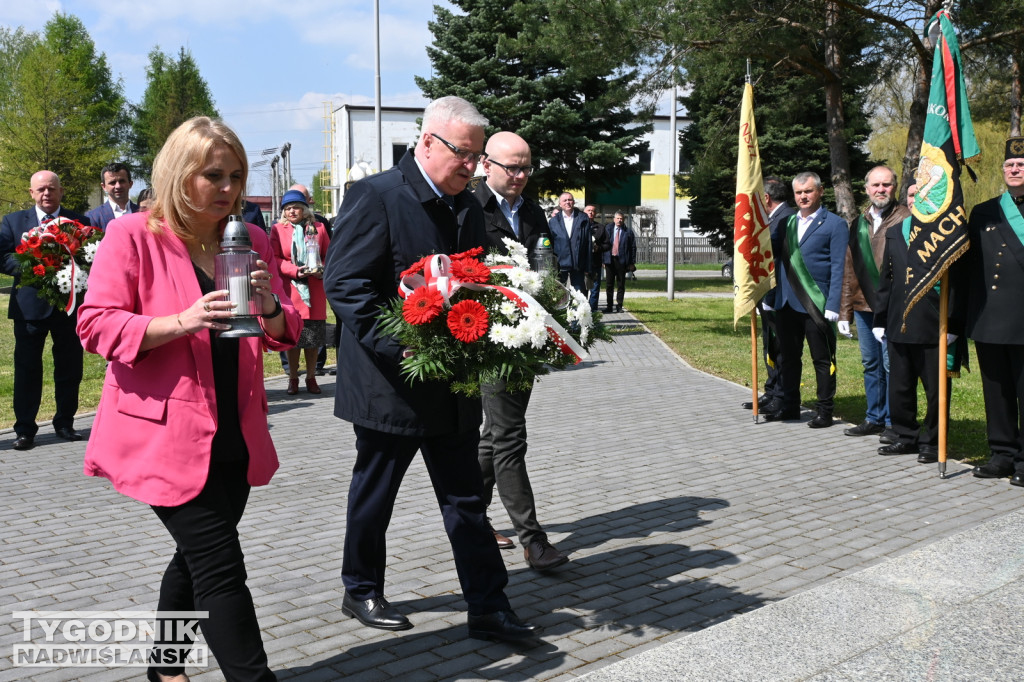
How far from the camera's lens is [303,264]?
11109 mm

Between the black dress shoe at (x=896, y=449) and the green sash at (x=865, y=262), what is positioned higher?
the green sash at (x=865, y=262)

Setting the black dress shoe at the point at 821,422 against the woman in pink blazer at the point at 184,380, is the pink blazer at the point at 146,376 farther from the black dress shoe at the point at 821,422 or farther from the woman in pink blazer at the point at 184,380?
the black dress shoe at the point at 821,422

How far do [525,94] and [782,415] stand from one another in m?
19.8

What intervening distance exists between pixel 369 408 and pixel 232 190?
114 cm

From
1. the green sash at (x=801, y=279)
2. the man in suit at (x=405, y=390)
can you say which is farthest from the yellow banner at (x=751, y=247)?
the man in suit at (x=405, y=390)

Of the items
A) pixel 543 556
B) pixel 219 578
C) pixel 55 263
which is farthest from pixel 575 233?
pixel 219 578

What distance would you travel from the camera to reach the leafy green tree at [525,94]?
27391 mm

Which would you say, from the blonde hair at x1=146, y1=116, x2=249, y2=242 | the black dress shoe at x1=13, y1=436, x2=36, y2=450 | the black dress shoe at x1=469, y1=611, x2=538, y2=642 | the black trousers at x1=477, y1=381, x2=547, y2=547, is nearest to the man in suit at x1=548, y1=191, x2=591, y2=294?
the black dress shoe at x1=13, y1=436, x2=36, y2=450

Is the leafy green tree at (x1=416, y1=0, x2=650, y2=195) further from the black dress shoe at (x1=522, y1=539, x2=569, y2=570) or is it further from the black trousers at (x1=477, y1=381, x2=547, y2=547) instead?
the black dress shoe at (x1=522, y1=539, x2=569, y2=570)

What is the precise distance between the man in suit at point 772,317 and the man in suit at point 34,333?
6.57 meters

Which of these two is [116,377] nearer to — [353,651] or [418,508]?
[353,651]

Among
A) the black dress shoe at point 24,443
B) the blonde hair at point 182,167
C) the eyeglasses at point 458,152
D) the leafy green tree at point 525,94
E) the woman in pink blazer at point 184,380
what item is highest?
the leafy green tree at point 525,94

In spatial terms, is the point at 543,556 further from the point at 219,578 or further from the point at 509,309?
the point at 219,578

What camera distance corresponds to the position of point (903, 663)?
12.2 ft
